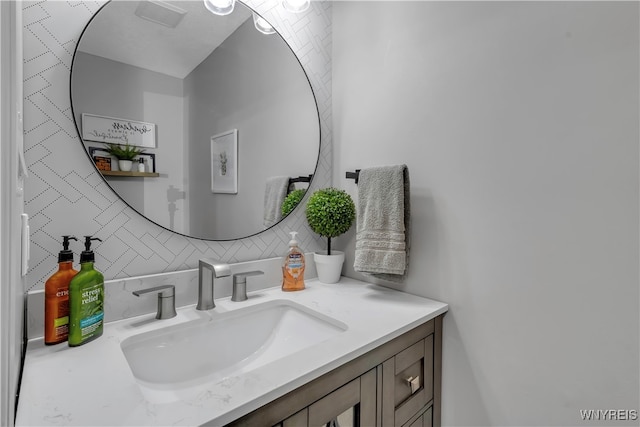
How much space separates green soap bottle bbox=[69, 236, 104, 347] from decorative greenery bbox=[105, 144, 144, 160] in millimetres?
278

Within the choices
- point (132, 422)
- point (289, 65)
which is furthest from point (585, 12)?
point (132, 422)

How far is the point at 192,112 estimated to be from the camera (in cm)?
104

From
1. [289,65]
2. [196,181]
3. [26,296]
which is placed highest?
[289,65]

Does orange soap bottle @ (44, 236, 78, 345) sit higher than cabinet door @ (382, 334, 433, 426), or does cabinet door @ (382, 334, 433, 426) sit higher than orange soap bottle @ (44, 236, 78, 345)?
orange soap bottle @ (44, 236, 78, 345)

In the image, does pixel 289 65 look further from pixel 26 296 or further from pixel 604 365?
pixel 604 365

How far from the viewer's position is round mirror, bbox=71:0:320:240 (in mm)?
897

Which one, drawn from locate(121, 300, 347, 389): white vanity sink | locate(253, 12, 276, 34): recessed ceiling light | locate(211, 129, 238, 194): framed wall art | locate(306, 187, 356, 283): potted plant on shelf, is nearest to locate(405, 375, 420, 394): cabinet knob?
locate(121, 300, 347, 389): white vanity sink

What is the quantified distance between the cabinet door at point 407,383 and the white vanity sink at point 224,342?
179 mm

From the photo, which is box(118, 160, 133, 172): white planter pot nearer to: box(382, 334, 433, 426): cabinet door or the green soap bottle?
the green soap bottle

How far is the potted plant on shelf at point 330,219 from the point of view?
1.23 meters

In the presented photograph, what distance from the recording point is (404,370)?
0.92 meters

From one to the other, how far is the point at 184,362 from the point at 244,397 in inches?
15.5

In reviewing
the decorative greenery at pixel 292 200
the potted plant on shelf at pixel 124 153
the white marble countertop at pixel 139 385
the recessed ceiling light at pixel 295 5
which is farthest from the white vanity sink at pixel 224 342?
the recessed ceiling light at pixel 295 5

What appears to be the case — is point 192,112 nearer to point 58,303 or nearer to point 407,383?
point 58,303
